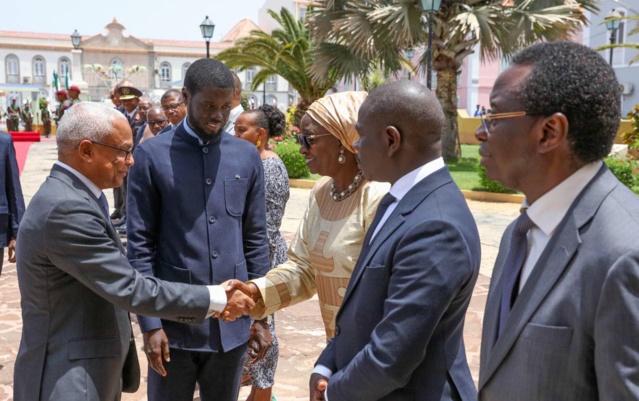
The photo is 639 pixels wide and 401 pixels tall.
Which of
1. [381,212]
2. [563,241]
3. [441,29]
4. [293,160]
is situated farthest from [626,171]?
[563,241]

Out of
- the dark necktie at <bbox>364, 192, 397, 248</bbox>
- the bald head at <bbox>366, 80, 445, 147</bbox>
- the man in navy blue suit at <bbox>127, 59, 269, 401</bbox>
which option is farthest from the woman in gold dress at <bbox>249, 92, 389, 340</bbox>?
the bald head at <bbox>366, 80, 445, 147</bbox>

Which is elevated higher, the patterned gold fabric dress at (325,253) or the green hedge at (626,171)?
the patterned gold fabric dress at (325,253)

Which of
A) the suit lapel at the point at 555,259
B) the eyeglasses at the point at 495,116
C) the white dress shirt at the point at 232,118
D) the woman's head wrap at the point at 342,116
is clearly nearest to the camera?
the suit lapel at the point at 555,259

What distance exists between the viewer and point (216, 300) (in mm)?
2797

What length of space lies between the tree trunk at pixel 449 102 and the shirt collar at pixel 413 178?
16.3m

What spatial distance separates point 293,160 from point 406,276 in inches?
554

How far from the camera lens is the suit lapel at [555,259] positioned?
1.49 meters

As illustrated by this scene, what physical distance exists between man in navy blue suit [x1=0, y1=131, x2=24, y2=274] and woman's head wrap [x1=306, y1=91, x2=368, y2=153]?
3327 millimetres

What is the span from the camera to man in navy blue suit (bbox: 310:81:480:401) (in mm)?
1821

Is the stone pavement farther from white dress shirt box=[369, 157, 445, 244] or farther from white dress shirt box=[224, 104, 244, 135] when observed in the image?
white dress shirt box=[369, 157, 445, 244]

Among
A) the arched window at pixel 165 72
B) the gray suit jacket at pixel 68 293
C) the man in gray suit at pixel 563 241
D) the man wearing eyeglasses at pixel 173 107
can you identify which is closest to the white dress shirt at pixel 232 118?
the man wearing eyeglasses at pixel 173 107

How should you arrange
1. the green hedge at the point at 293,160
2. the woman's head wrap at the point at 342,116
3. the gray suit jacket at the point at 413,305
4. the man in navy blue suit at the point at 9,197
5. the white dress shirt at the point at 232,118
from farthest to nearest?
the green hedge at the point at 293,160
the white dress shirt at the point at 232,118
the man in navy blue suit at the point at 9,197
the woman's head wrap at the point at 342,116
the gray suit jacket at the point at 413,305

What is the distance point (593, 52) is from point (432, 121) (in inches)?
21.5

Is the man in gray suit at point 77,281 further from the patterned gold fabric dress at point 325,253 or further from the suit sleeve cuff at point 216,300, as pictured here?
the patterned gold fabric dress at point 325,253
